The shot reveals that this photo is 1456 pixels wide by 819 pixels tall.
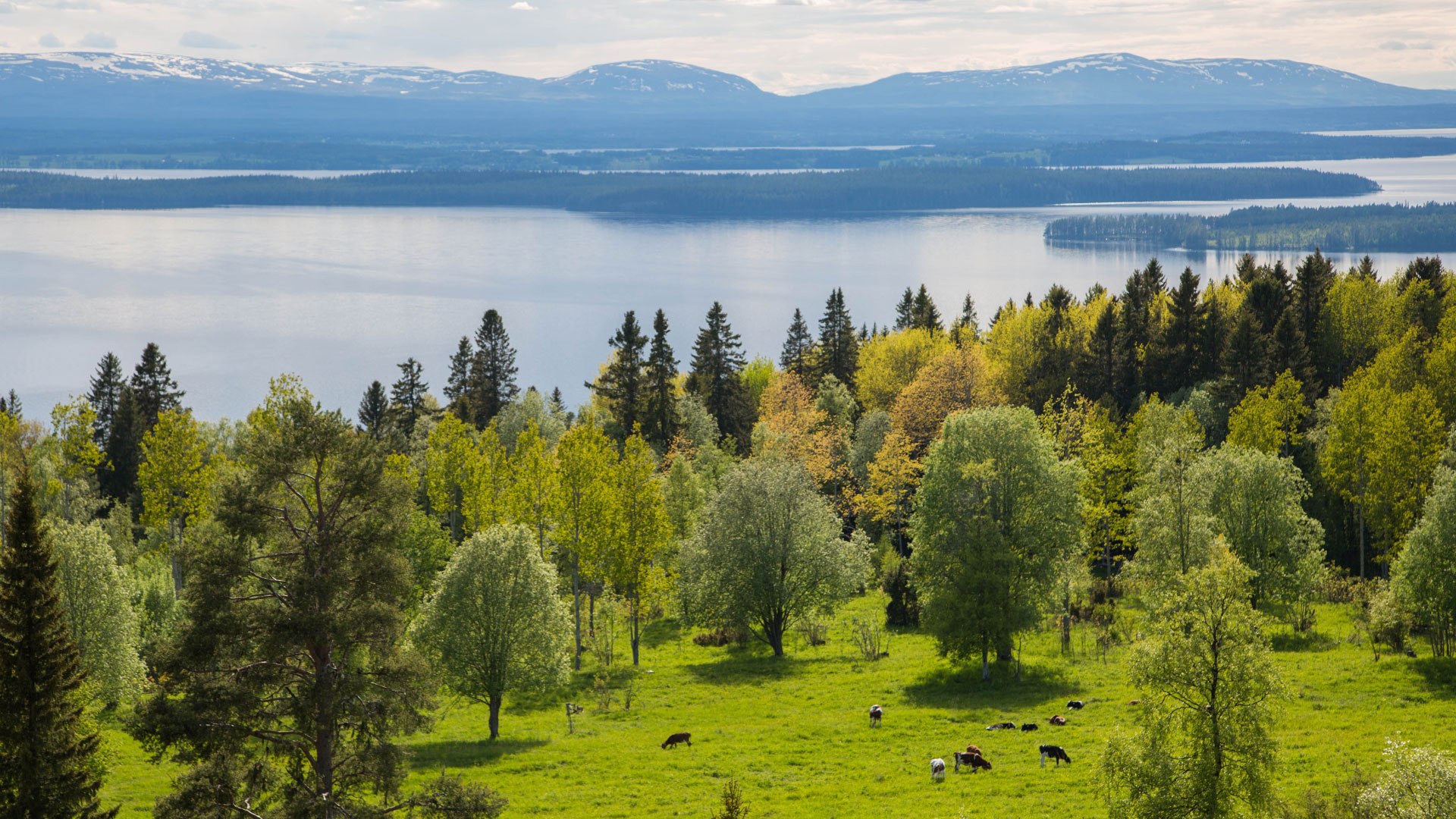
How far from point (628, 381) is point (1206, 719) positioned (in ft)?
217

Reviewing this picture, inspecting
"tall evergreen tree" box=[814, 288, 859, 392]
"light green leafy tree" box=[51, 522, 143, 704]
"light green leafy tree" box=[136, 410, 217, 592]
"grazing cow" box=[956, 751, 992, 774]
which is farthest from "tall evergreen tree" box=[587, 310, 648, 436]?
"grazing cow" box=[956, 751, 992, 774]

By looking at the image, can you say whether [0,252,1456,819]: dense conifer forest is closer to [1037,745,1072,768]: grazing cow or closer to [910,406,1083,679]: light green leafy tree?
[910,406,1083,679]: light green leafy tree

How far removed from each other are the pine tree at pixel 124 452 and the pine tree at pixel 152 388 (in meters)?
1.48

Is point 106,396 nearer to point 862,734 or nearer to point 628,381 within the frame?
point 628,381

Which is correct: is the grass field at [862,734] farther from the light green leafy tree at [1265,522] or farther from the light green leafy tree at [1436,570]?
the light green leafy tree at [1265,522]

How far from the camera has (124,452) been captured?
3649 inches

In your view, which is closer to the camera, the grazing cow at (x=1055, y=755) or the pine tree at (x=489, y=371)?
the grazing cow at (x=1055, y=755)

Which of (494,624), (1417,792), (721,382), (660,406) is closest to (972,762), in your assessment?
(1417,792)

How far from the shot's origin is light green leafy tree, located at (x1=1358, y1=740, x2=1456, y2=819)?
2080cm

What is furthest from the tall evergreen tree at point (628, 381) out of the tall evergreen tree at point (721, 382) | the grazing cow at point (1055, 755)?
the grazing cow at point (1055, 755)

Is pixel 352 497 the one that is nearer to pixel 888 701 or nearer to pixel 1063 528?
pixel 888 701

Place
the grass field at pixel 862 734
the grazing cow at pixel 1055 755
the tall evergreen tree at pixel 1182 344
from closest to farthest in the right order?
the grass field at pixel 862 734 < the grazing cow at pixel 1055 755 < the tall evergreen tree at pixel 1182 344

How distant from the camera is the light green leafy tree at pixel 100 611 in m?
43.9

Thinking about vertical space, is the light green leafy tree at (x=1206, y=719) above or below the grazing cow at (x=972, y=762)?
above
